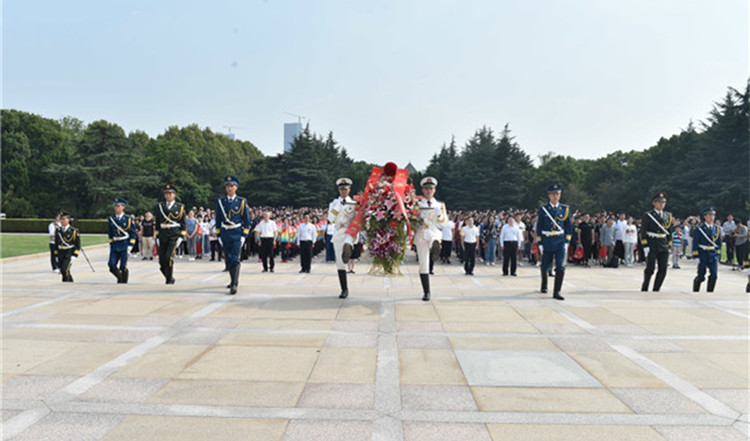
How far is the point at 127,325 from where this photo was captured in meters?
6.44

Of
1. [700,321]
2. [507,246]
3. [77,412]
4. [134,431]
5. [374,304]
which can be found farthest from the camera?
[507,246]

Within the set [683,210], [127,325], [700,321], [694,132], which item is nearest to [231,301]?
[127,325]

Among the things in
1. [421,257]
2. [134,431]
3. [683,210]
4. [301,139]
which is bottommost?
[134,431]

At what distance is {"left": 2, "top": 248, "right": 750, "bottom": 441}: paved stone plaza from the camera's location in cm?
359

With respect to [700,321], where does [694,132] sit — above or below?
above

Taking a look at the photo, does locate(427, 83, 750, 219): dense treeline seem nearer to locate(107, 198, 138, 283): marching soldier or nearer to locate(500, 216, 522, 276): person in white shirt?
locate(500, 216, 522, 276): person in white shirt

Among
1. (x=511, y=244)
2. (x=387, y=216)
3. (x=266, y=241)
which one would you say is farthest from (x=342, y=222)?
(x=511, y=244)

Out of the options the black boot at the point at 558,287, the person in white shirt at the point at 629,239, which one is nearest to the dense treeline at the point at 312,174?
the person in white shirt at the point at 629,239

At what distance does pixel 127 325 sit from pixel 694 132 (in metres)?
53.6

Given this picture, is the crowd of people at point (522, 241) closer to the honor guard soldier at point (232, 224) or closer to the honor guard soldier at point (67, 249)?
the honor guard soldier at point (67, 249)

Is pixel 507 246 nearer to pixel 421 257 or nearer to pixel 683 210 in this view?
pixel 421 257

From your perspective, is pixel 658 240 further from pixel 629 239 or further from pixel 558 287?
pixel 629 239

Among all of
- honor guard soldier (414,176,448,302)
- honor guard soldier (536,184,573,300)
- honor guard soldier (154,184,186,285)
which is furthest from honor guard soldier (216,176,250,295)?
honor guard soldier (536,184,573,300)

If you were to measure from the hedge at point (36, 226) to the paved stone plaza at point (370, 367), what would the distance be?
36.3m
